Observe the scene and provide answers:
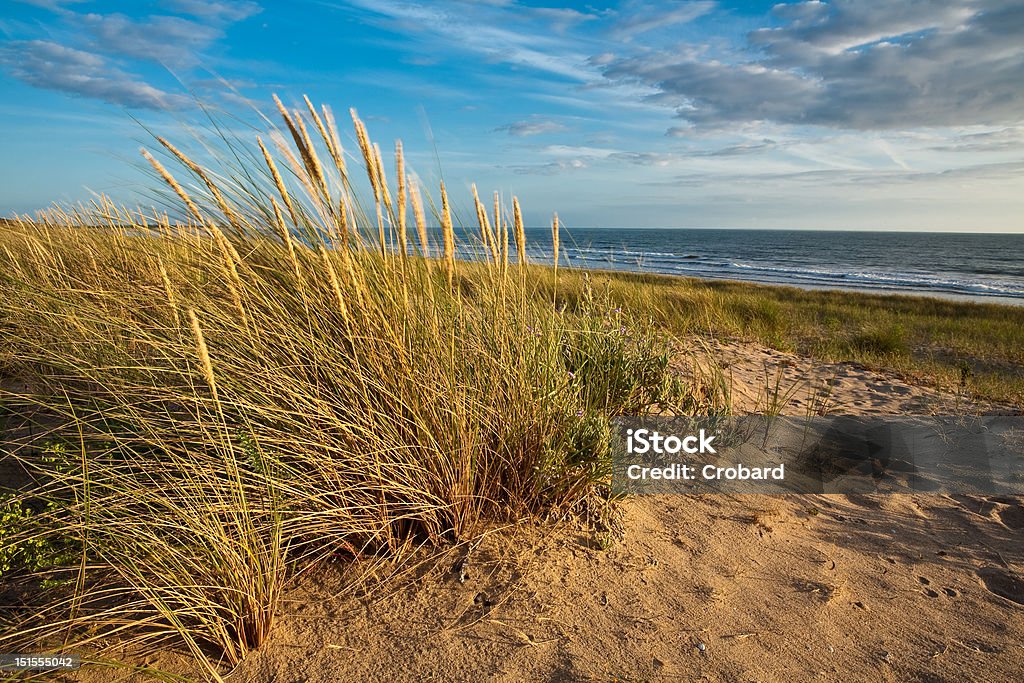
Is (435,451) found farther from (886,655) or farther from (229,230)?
(886,655)

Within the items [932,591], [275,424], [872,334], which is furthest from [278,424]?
[872,334]

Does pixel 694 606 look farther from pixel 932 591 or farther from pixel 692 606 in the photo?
pixel 932 591

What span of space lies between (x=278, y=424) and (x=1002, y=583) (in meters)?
3.23

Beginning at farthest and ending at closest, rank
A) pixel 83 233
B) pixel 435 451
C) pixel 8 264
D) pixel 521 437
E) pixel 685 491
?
pixel 83 233, pixel 8 264, pixel 685 491, pixel 521 437, pixel 435 451

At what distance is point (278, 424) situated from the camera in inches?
87.0

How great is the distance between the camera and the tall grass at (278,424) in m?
1.88

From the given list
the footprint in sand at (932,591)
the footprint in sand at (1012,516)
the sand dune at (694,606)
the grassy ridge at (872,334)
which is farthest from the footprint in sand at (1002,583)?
the grassy ridge at (872,334)

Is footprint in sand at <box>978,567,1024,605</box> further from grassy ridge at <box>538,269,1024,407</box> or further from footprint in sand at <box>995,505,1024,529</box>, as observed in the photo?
grassy ridge at <box>538,269,1024,407</box>

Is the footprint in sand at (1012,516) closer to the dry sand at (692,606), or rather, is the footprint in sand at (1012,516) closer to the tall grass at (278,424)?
the dry sand at (692,606)

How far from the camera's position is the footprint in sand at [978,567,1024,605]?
2420mm

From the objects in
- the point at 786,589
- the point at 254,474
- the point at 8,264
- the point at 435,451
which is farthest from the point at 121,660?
the point at 8,264

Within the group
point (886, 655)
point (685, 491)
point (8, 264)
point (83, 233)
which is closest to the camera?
point (886, 655)

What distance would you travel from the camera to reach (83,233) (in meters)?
5.12

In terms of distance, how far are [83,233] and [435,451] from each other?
4.84 metres
